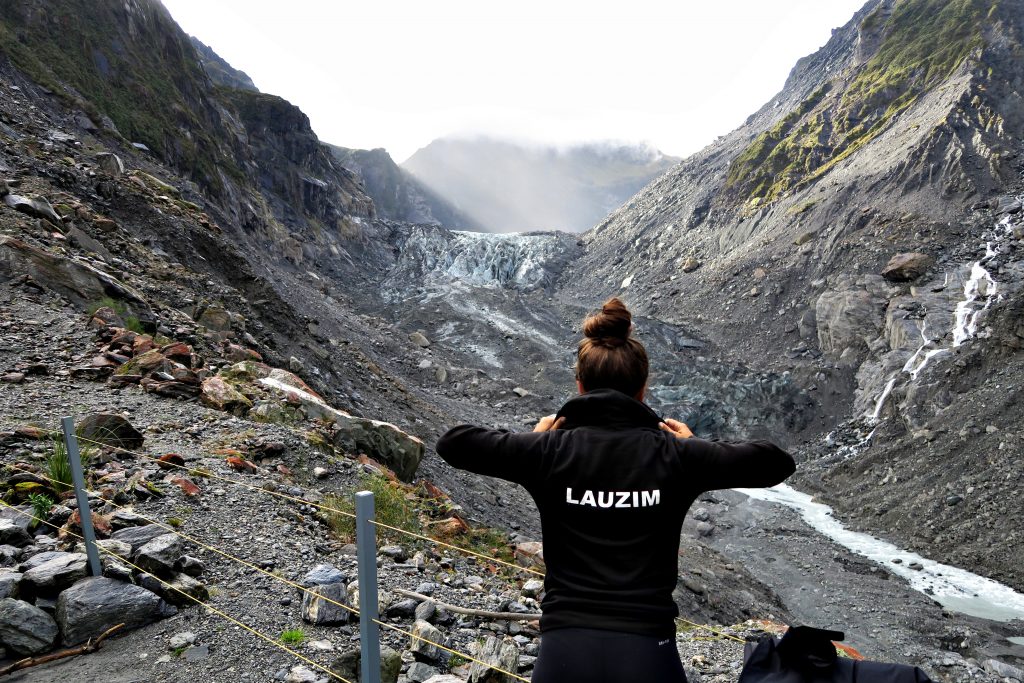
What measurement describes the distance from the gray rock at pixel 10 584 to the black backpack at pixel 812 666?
480 centimetres

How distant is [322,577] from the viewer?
5141mm

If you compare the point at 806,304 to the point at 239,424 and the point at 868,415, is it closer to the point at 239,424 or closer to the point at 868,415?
the point at 868,415

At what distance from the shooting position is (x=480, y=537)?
8.97 m

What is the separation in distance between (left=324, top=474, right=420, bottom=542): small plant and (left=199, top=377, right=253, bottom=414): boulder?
8.84 ft

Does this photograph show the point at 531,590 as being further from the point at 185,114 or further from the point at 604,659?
the point at 185,114

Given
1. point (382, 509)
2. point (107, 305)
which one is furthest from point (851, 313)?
point (107, 305)

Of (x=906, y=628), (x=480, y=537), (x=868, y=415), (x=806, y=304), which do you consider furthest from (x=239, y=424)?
(x=806, y=304)

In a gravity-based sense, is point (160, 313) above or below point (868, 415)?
above

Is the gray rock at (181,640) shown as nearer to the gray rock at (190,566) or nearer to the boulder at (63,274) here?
the gray rock at (190,566)

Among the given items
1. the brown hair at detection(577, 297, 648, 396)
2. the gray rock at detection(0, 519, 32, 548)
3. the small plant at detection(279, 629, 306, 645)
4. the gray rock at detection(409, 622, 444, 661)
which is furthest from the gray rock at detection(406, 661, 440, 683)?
the gray rock at detection(0, 519, 32, 548)

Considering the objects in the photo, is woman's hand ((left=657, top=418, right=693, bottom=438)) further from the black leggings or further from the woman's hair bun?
the black leggings

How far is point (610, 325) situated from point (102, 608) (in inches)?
171

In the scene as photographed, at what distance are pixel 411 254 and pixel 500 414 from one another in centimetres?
3985

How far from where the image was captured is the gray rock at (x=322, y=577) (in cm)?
507
